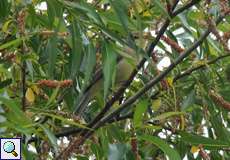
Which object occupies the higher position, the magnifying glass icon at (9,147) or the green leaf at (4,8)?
the green leaf at (4,8)

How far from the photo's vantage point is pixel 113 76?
71.3 inches

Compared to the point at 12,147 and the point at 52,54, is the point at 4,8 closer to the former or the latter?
the point at 52,54

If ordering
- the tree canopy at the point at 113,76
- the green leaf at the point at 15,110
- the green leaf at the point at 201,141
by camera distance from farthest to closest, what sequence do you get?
the green leaf at the point at 201,141, the tree canopy at the point at 113,76, the green leaf at the point at 15,110

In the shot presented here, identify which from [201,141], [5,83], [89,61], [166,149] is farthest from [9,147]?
[201,141]

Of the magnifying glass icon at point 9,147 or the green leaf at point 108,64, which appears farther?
the magnifying glass icon at point 9,147

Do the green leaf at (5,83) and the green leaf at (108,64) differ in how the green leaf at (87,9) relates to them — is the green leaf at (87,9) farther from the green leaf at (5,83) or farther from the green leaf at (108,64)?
the green leaf at (5,83)

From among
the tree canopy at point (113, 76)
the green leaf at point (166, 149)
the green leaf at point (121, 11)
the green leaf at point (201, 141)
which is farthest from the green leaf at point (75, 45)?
the green leaf at point (201, 141)

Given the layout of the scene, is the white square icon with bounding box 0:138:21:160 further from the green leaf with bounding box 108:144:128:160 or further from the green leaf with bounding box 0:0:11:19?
the green leaf with bounding box 0:0:11:19

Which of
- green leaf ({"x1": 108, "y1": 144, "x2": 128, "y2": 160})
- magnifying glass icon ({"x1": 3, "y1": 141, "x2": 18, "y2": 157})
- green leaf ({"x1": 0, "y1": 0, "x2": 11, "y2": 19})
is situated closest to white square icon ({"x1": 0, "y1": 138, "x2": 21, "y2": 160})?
magnifying glass icon ({"x1": 3, "y1": 141, "x2": 18, "y2": 157})

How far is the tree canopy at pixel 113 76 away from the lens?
5.49ft

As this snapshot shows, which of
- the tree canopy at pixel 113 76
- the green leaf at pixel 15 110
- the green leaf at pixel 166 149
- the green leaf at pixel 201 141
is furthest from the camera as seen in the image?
the green leaf at pixel 201 141

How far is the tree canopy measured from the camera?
167 centimetres

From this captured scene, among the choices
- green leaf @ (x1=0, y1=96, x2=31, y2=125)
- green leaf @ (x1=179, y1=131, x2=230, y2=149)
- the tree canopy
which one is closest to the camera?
green leaf @ (x1=0, y1=96, x2=31, y2=125)

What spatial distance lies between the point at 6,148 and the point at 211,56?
82 cm
